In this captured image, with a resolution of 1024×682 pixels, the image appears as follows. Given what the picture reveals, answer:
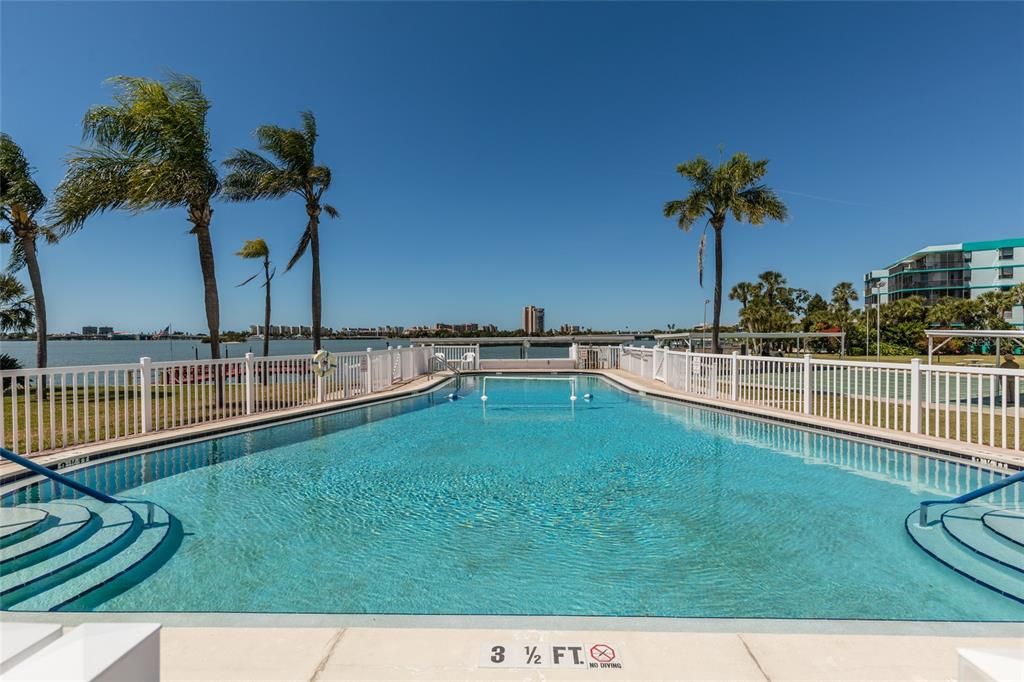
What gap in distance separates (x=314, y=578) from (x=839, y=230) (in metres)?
35.8

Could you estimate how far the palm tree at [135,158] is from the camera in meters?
8.25

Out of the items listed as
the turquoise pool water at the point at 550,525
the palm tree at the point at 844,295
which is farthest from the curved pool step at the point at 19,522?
the palm tree at the point at 844,295

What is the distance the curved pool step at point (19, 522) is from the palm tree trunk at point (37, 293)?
1306 cm

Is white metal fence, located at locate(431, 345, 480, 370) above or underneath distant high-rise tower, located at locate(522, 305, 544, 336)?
underneath

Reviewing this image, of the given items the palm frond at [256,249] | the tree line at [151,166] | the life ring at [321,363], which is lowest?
the life ring at [321,363]

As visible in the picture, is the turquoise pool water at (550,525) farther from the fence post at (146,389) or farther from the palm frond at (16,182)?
the palm frond at (16,182)

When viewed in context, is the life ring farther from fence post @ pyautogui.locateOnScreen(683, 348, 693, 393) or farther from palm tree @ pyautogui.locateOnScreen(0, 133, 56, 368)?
palm tree @ pyautogui.locateOnScreen(0, 133, 56, 368)

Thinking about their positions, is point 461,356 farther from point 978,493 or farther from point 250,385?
point 978,493

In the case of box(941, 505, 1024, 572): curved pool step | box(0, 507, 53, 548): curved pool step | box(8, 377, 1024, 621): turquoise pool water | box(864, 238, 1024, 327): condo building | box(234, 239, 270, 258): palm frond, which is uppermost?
box(864, 238, 1024, 327): condo building

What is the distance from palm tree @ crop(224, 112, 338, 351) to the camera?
11.3m

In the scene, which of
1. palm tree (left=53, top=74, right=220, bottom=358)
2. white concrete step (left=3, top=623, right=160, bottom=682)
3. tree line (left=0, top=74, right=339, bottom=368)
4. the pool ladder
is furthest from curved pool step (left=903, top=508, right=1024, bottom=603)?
the pool ladder

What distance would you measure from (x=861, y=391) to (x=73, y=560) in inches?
521

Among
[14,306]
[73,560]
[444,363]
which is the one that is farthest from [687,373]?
[14,306]

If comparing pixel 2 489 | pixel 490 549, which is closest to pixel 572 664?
pixel 490 549
